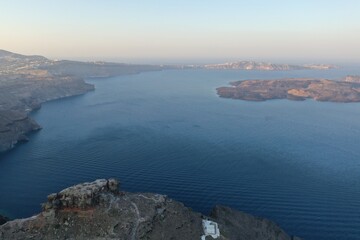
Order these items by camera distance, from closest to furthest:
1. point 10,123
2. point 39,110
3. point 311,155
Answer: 1. point 311,155
2. point 10,123
3. point 39,110

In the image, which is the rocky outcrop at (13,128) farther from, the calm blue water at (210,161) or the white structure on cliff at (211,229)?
the white structure on cliff at (211,229)

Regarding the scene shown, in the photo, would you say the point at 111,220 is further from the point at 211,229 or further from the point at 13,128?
the point at 13,128

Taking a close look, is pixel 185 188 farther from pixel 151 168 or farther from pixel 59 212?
pixel 59 212

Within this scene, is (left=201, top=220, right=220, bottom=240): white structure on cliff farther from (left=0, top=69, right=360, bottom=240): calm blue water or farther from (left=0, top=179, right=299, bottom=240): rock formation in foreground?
(left=0, top=69, right=360, bottom=240): calm blue water

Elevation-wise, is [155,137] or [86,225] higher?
[86,225]

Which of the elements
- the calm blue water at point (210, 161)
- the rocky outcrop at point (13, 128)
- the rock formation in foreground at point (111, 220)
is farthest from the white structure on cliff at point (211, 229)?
the rocky outcrop at point (13, 128)

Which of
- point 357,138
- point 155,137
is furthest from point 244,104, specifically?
point 155,137

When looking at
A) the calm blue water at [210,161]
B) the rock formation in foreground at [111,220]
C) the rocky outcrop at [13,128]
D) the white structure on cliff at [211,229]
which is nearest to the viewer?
the rock formation in foreground at [111,220]

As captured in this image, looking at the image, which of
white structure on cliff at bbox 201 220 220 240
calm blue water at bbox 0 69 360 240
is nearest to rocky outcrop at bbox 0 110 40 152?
calm blue water at bbox 0 69 360 240
